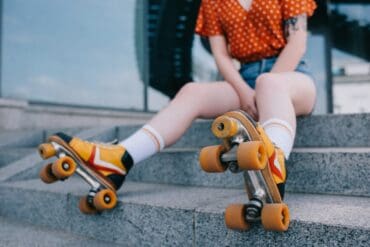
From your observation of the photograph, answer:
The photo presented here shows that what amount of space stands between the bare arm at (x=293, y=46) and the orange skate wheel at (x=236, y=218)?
28.1 inches

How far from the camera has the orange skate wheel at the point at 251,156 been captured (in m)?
0.91

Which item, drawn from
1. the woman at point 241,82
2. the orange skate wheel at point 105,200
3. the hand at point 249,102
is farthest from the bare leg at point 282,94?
the orange skate wheel at point 105,200

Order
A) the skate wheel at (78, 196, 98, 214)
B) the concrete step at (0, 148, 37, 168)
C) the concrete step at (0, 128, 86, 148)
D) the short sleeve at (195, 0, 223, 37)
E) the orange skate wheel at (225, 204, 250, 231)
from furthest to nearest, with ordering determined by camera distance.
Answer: the concrete step at (0, 128, 86, 148)
the concrete step at (0, 148, 37, 168)
the short sleeve at (195, 0, 223, 37)
the skate wheel at (78, 196, 98, 214)
the orange skate wheel at (225, 204, 250, 231)

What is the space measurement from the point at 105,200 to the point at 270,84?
700mm

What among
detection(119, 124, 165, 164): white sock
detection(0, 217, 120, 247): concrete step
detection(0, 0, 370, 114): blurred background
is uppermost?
detection(119, 124, 165, 164): white sock

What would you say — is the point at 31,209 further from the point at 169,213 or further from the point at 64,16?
the point at 64,16

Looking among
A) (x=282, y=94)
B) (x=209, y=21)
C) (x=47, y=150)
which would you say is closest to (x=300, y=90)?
(x=282, y=94)

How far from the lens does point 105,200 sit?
140 centimetres

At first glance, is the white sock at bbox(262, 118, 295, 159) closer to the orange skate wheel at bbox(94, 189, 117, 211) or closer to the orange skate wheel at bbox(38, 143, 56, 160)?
the orange skate wheel at bbox(94, 189, 117, 211)

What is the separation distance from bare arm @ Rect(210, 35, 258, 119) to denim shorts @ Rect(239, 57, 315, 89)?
0.06m

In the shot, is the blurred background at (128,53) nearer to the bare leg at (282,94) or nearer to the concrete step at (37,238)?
the concrete step at (37,238)

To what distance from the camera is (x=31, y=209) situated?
69.7 inches

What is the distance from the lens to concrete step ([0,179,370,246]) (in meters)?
1.00

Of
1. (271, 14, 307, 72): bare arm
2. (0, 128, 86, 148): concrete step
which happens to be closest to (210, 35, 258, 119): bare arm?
(271, 14, 307, 72): bare arm
